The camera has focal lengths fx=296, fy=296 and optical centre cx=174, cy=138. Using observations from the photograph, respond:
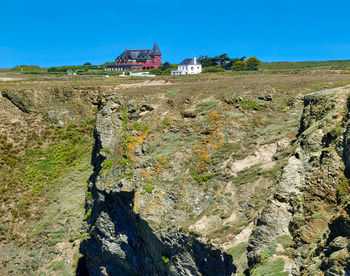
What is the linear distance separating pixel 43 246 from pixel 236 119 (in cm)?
2549

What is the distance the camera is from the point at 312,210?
16719 mm

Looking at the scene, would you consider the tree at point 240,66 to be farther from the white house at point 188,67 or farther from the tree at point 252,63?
the white house at point 188,67

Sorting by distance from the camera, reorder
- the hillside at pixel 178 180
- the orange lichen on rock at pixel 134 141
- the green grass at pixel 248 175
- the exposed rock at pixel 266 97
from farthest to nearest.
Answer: the exposed rock at pixel 266 97 < the orange lichen on rock at pixel 134 141 < the green grass at pixel 248 175 < the hillside at pixel 178 180

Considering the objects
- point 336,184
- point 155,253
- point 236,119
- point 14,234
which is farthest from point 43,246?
point 336,184

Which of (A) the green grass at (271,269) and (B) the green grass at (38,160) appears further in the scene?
(B) the green grass at (38,160)

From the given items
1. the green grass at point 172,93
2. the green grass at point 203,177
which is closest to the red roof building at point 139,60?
the green grass at point 172,93

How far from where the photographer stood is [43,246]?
33.0 m

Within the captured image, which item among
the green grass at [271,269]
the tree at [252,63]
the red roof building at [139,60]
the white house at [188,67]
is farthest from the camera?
the red roof building at [139,60]

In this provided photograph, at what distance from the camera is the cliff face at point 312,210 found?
44.2ft

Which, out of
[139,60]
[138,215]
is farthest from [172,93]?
[139,60]

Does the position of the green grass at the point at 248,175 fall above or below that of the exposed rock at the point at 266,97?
below

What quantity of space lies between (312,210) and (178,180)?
41.5 feet

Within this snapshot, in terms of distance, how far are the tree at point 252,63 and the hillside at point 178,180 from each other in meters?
80.2

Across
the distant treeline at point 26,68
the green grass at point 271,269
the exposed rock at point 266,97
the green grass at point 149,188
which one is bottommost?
the green grass at point 271,269
